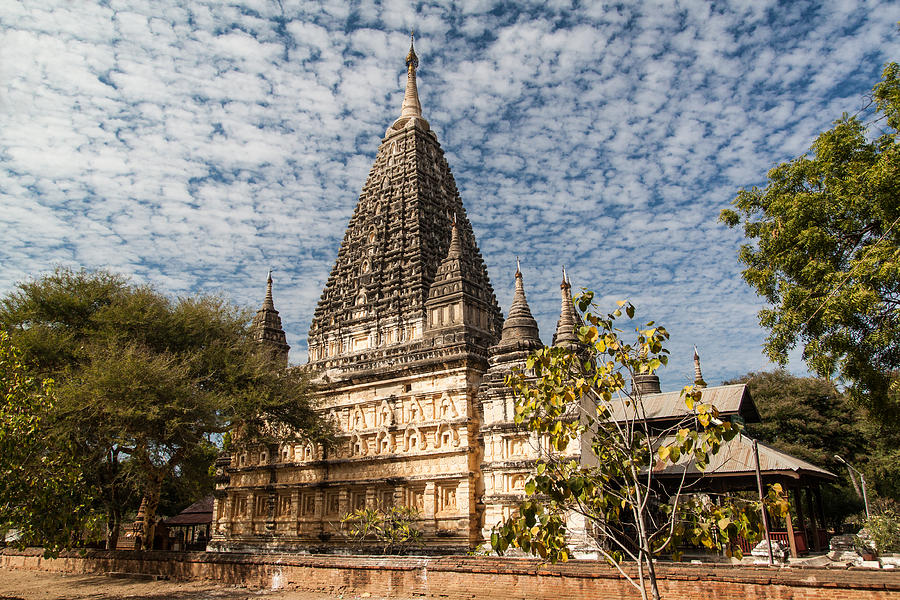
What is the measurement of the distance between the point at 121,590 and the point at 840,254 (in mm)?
24894

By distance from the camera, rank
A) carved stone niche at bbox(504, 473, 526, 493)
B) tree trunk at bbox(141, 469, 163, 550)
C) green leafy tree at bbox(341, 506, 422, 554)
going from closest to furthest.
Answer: carved stone niche at bbox(504, 473, 526, 493) → green leafy tree at bbox(341, 506, 422, 554) → tree trunk at bbox(141, 469, 163, 550)

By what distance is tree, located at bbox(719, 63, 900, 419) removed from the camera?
15766 millimetres

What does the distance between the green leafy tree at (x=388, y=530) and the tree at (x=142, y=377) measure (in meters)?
4.91

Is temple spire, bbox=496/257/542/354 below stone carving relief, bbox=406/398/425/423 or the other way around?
the other way around

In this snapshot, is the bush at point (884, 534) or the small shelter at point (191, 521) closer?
the bush at point (884, 534)

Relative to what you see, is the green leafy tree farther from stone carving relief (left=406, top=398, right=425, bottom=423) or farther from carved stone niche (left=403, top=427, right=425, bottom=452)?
stone carving relief (left=406, top=398, right=425, bottom=423)

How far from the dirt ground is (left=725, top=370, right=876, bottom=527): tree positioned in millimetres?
32445

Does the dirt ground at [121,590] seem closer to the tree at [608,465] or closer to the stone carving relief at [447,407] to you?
the stone carving relief at [447,407]

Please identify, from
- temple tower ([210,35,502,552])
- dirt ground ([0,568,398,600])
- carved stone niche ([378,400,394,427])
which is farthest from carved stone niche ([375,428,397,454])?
dirt ground ([0,568,398,600])

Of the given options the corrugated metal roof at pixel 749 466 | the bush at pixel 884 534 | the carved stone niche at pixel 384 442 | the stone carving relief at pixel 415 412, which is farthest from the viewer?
the carved stone niche at pixel 384 442

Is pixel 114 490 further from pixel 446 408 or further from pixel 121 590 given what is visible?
pixel 446 408

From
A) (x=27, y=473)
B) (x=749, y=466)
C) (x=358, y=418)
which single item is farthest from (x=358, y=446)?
(x=749, y=466)

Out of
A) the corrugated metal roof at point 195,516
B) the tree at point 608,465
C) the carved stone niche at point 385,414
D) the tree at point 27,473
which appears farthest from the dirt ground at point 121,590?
the corrugated metal roof at point 195,516

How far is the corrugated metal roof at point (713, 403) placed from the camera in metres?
25.8
